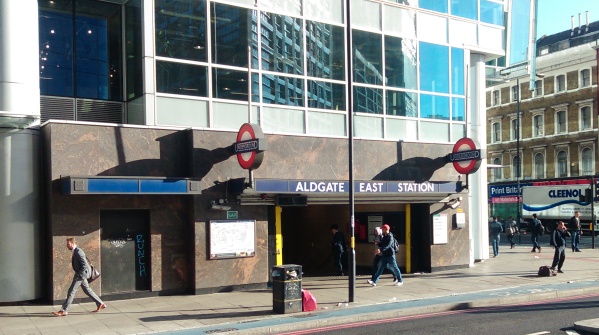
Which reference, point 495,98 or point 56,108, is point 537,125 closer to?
point 495,98

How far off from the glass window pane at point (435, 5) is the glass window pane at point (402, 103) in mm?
3074

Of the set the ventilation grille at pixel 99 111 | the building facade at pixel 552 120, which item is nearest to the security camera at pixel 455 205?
the ventilation grille at pixel 99 111

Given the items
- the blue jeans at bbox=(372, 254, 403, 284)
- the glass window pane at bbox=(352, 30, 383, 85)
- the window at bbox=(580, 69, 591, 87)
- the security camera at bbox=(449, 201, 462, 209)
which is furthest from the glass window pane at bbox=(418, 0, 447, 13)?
the window at bbox=(580, 69, 591, 87)

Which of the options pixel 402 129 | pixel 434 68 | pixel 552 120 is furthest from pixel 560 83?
pixel 402 129

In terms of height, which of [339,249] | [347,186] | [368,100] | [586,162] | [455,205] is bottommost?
[339,249]

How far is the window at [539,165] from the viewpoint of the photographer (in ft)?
172

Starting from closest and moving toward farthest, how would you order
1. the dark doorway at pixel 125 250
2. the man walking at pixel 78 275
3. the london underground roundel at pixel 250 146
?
the man walking at pixel 78 275 → the london underground roundel at pixel 250 146 → the dark doorway at pixel 125 250

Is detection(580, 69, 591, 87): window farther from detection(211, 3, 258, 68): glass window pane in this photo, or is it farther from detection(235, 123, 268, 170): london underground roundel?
detection(235, 123, 268, 170): london underground roundel

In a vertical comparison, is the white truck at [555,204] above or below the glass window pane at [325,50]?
below

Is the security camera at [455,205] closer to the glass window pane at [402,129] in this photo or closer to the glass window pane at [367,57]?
the glass window pane at [402,129]

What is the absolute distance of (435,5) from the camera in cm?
2073

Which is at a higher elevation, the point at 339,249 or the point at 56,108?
the point at 56,108

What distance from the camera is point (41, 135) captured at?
576 inches

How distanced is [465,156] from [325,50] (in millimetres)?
5315
